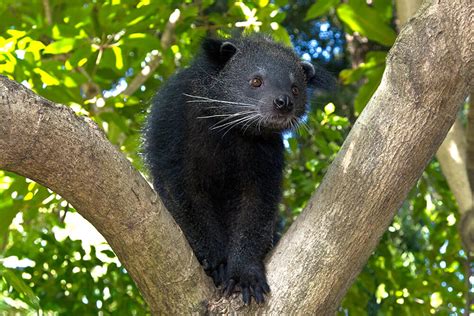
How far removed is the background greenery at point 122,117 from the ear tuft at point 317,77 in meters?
0.14

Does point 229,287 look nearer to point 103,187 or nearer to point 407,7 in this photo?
point 103,187

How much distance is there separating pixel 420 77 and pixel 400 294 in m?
2.50

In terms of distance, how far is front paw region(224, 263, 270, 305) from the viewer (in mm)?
3488

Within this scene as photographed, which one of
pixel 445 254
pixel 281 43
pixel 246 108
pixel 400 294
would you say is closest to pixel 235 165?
pixel 246 108

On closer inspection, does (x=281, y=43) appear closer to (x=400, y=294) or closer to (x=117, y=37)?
(x=117, y=37)

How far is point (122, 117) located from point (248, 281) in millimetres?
2000

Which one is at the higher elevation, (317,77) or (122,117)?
(122,117)

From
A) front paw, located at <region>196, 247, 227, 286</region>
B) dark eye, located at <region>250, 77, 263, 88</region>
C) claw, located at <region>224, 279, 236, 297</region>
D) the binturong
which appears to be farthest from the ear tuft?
claw, located at <region>224, 279, 236, 297</region>

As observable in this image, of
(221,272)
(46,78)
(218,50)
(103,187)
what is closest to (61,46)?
(46,78)

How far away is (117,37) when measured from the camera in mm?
5078

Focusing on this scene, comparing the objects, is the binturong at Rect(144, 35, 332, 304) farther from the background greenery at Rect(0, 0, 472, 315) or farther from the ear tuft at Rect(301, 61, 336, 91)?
the background greenery at Rect(0, 0, 472, 315)

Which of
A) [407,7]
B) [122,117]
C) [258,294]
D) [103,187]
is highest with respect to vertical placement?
[122,117]

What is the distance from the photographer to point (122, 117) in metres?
5.16

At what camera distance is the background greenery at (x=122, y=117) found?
14.7 ft
